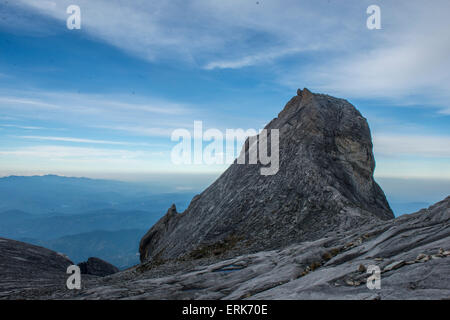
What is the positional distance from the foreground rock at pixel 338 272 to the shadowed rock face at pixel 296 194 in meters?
6.94

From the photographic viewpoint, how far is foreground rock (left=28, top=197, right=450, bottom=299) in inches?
364

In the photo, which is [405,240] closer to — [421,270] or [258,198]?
[421,270]

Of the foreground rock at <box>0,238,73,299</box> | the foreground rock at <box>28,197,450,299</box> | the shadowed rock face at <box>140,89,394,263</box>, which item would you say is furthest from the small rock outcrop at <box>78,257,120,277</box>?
the foreground rock at <box>28,197,450,299</box>

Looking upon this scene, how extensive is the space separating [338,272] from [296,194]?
1787 centimetres

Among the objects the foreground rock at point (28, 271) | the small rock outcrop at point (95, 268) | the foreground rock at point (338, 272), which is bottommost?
the small rock outcrop at point (95, 268)

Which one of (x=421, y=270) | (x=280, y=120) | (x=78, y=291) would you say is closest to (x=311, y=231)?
(x=421, y=270)

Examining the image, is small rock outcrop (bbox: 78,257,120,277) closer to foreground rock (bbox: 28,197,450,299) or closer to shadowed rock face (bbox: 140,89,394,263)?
shadowed rock face (bbox: 140,89,394,263)

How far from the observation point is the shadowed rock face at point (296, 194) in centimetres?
2572

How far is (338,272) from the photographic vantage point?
38.5 ft

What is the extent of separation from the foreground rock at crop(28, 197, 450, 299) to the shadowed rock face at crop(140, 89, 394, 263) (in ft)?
22.8

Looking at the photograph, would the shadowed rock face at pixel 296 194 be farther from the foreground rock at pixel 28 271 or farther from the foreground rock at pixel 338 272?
the foreground rock at pixel 28 271

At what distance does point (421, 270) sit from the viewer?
9.49 m

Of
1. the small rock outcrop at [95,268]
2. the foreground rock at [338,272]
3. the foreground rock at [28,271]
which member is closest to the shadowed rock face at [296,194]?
the foreground rock at [338,272]

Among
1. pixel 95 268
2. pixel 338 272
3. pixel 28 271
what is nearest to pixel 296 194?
pixel 338 272
